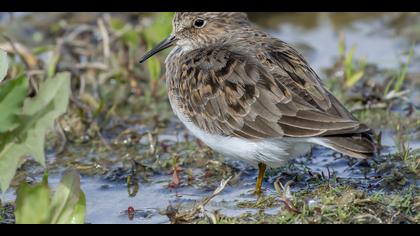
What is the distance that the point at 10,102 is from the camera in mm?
4883

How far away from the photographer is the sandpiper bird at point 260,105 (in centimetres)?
554

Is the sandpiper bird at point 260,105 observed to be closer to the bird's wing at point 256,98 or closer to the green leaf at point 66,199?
the bird's wing at point 256,98

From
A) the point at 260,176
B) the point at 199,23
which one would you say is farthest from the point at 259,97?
the point at 199,23

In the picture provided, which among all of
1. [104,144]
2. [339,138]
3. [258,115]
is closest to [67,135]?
[104,144]

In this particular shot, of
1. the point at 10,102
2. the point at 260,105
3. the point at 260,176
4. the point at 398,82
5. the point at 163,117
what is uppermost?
the point at 10,102

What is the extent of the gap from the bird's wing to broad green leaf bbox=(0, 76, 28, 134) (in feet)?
5.57

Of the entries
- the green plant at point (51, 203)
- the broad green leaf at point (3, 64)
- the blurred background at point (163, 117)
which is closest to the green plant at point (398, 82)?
the blurred background at point (163, 117)

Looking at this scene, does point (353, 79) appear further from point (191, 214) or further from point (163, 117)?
point (191, 214)

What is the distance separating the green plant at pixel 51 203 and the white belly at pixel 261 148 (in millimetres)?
1441

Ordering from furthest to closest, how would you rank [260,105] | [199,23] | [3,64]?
[199,23] → [260,105] → [3,64]

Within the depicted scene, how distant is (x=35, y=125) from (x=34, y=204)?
0.49 m

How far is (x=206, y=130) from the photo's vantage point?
20.2 ft

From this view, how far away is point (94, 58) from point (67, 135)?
6.25 ft

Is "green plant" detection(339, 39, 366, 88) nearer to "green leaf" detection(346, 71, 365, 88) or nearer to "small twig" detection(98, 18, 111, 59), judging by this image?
"green leaf" detection(346, 71, 365, 88)
